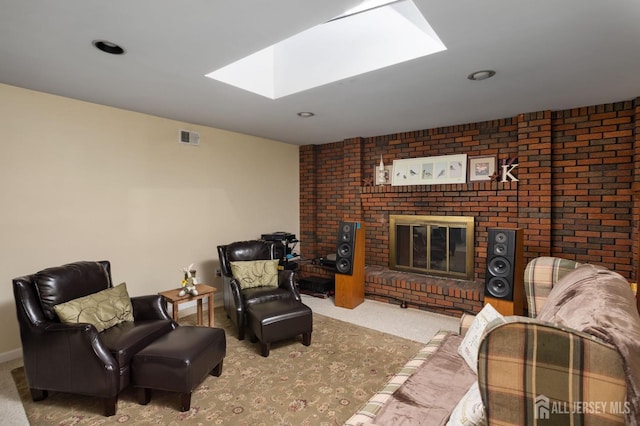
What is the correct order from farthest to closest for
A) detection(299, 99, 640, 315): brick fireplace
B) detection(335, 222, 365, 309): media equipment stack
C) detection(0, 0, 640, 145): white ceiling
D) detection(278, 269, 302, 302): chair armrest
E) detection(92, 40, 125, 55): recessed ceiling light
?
detection(335, 222, 365, 309): media equipment stack
detection(278, 269, 302, 302): chair armrest
detection(299, 99, 640, 315): brick fireplace
detection(92, 40, 125, 55): recessed ceiling light
detection(0, 0, 640, 145): white ceiling

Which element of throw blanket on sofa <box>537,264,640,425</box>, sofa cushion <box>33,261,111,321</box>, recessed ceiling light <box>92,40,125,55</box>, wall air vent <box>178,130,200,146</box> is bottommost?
sofa cushion <box>33,261,111,321</box>

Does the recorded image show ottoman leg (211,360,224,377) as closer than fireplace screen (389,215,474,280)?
Yes

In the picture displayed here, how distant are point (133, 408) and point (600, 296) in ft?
8.69

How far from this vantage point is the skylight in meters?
2.07

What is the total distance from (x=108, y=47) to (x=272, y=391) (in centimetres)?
254

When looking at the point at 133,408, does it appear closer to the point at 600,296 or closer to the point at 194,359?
the point at 194,359

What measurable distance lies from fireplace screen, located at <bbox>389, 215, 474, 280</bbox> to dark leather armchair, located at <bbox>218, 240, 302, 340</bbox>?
5.99ft

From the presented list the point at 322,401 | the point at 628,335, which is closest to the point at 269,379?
the point at 322,401

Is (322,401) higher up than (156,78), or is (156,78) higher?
(156,78)

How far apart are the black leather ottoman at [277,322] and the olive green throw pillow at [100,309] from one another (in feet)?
3.29

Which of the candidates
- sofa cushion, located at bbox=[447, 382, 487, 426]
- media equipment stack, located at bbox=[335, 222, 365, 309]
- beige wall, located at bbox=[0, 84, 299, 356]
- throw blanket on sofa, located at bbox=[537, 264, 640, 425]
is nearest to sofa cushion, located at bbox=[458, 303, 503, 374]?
throw blanket on sofa, located at bbox=[537, 264, 640, 425]

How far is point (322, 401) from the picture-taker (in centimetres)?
217

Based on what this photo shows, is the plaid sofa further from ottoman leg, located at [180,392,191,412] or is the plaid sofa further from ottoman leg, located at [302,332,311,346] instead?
ottoman leg, located at [302,332,311,346]

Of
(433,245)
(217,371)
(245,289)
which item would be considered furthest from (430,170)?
(217,371)
